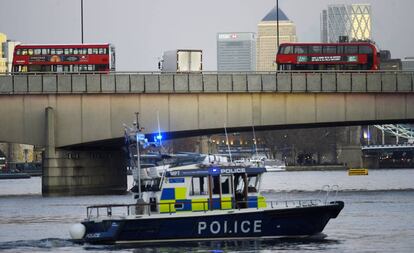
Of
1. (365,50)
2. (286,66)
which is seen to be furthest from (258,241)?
(365,50)

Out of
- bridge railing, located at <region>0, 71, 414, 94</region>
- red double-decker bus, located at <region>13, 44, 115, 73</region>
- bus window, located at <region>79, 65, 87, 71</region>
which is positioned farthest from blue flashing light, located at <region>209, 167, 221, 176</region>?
bus window, located at <region>79, 65, 87, 71</region>

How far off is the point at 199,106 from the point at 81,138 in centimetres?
1062

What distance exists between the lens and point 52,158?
116 m

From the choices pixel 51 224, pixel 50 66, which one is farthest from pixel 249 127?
pixel 51 224

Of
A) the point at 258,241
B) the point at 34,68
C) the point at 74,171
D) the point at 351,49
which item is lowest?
the point at 258,241

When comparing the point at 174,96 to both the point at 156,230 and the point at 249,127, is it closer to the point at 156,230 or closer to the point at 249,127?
the point at 249,127

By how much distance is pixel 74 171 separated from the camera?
117250 mm

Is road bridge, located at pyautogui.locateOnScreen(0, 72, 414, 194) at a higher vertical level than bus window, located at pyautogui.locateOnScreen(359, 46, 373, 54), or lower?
lower

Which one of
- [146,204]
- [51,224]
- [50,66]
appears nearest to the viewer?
[146,204]

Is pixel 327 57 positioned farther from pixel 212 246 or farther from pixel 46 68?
pixel 212 246

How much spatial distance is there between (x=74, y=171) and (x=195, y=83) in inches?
516

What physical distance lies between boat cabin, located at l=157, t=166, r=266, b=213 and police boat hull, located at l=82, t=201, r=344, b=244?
2.30 ft

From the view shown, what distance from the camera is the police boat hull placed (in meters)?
66.6

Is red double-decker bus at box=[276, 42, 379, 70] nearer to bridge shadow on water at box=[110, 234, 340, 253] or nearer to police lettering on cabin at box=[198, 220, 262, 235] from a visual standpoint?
bridge shadow on water at box=[110, 234, 340, 253]
